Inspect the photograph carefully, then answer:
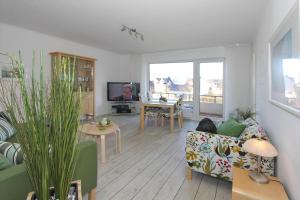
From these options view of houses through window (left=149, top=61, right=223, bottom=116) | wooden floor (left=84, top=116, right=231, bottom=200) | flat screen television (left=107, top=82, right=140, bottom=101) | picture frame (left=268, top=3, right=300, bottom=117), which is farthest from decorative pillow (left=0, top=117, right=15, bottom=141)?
view of houses through window (left=149, top=61, right=223, bottom=116)

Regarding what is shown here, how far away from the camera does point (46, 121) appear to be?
91 cm

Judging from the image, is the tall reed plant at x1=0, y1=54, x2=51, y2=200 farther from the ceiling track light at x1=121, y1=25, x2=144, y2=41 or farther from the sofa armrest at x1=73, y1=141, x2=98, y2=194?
the ceiling track light at x1=121, y1=25, x2=144, y2=41

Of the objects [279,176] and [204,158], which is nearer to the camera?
[279,176]

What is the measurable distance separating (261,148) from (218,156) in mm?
527

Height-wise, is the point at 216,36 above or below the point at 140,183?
above

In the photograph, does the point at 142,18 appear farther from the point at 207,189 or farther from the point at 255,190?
the point at 255,190

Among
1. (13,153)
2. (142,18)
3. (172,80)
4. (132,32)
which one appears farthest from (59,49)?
(13,153)

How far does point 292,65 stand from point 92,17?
304cm

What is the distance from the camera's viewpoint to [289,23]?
133 cm

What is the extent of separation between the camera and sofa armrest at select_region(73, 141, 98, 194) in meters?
1.45

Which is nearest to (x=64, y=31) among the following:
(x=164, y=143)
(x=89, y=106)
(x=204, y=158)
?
(x=89, y=106)

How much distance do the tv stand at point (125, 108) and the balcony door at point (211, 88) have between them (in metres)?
2.44

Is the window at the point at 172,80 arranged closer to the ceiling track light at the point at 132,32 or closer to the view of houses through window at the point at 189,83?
the view of houses through window at the point at 189,83

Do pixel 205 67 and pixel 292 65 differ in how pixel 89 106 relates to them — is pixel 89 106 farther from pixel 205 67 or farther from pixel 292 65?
pixel 292 65
